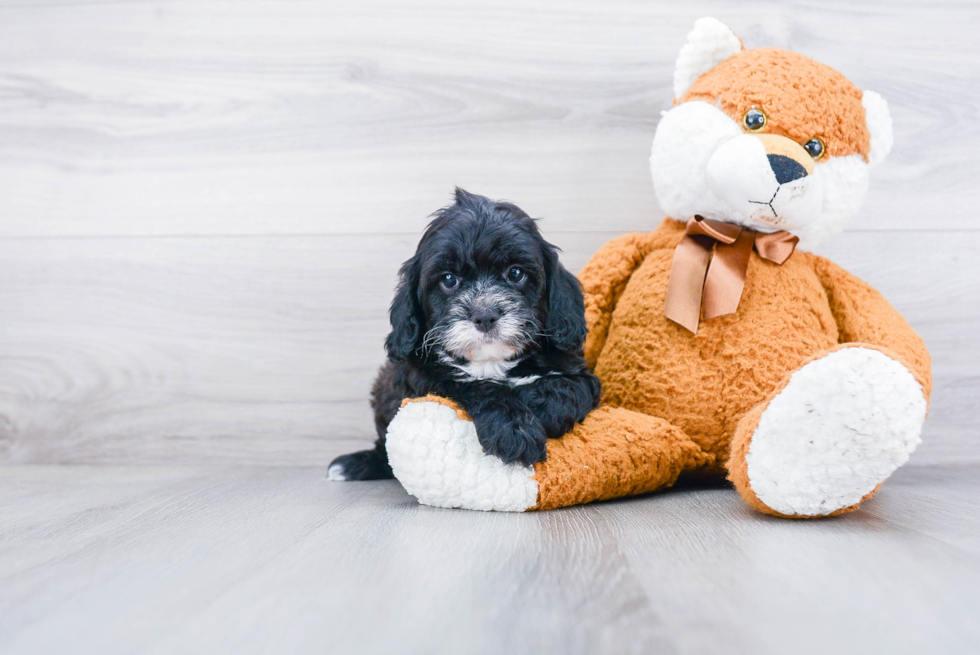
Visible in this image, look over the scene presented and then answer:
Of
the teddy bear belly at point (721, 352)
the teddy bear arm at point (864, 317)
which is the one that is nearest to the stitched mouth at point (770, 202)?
the teddy bear belly at point (721, 352)

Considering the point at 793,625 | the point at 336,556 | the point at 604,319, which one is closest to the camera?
the point at 793,625

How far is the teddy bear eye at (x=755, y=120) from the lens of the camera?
131 cm

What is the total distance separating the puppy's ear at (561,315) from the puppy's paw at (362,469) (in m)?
0.57

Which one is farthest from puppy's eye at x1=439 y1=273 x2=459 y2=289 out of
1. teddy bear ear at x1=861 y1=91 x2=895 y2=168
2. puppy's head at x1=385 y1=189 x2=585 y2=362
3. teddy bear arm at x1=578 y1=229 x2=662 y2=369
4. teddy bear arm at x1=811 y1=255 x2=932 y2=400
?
teddy bear ear at x1=861 y1=91 x2=895 y2=168

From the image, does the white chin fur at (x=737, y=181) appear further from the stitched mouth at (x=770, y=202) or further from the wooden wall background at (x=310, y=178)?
the wooden wall background at (x=310, y=178)

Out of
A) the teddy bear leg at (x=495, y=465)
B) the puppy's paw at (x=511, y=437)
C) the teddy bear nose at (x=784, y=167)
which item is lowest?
the teddy bear leg at (x=495, y=465)

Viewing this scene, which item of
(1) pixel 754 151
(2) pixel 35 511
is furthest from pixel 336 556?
(1) pixel 754 151

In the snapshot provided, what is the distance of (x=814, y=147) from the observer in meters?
1.32

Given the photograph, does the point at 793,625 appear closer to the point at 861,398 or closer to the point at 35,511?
the point at 861,398

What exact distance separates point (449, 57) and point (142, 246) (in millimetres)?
971

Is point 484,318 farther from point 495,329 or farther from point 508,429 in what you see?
point 508,429

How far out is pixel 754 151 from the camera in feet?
4.10

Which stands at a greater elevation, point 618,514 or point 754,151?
point 754,151

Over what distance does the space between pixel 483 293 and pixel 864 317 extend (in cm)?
80
